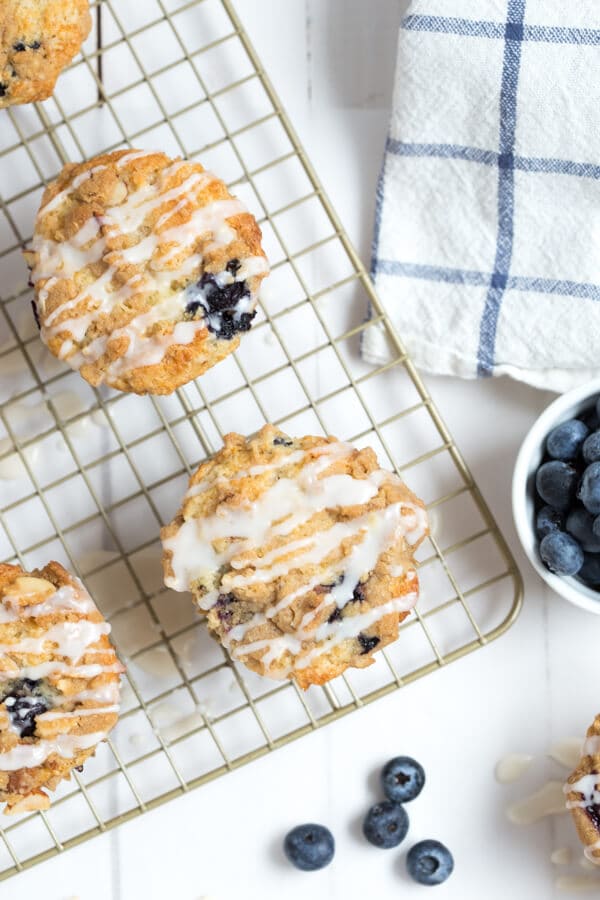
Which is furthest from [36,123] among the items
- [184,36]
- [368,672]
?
[368,672]

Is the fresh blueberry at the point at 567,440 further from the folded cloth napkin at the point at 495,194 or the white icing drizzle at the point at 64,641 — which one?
the white icing drizzle at the point at 64,641

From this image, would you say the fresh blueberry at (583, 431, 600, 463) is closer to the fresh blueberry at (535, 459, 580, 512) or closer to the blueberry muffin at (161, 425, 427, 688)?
the fresh blueberry at (535, 459, 580, 512)

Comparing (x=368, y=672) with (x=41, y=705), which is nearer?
(x=41, y=705)

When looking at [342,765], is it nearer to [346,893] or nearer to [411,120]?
[346,893]

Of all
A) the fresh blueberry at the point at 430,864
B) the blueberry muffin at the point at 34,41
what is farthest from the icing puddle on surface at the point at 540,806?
the blueberry muffin at the point at 34,41

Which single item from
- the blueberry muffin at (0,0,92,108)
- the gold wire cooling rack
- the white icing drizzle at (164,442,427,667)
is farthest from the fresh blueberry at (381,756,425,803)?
the blueberry muffin at (0,0,92,108)

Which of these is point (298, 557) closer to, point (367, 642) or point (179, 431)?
point (367, 642)
